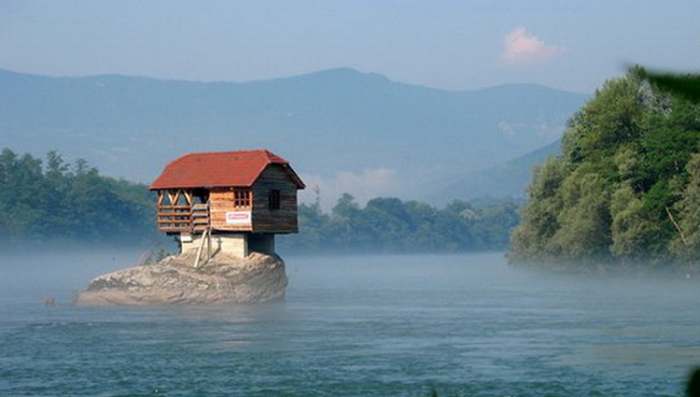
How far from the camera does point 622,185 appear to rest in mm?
77938

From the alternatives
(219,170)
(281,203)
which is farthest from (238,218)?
(219,170)

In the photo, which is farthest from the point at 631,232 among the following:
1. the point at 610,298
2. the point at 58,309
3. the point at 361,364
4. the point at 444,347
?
the point at 361,364

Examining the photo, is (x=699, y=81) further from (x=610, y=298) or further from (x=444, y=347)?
(x=610, y=298)

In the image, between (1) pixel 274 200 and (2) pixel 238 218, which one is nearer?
(2) pixel 238 218

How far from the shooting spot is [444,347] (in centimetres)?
3584

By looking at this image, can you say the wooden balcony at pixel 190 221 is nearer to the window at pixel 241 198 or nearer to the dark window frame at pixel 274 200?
the window at pixel 241 198

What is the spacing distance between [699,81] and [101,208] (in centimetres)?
16582

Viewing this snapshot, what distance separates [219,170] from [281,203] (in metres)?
2.98

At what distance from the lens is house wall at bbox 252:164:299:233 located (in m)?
52.6

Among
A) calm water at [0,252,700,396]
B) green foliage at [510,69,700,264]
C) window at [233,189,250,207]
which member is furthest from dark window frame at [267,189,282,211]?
green foliage at [510,69,700,264]

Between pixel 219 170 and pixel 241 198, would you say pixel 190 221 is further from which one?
pixel 241 198

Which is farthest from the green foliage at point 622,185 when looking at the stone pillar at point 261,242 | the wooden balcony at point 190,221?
the wooden balcony at point 190,221

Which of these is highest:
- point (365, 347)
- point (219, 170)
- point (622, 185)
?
point (622, 185)

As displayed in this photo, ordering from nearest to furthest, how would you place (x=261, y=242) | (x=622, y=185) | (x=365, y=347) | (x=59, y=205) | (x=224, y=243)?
(x=365, y=347) < (x=224, y=243) < (x=261, y=242) < (x=622, y=185) < (x=59, y=205)
